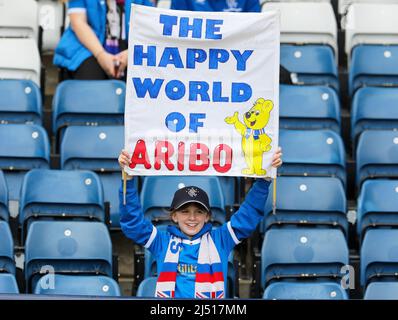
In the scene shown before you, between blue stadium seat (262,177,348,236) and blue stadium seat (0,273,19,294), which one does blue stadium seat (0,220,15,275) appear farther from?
blue stadium seat (262,177,348,236)

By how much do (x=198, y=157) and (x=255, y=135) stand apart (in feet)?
1.07

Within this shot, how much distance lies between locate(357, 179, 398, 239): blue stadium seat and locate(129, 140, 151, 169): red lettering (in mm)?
2063

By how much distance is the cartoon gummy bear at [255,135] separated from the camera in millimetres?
6484

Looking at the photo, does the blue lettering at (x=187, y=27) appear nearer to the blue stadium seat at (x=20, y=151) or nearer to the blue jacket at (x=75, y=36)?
the blue stadium seat at (x=20, y=151)

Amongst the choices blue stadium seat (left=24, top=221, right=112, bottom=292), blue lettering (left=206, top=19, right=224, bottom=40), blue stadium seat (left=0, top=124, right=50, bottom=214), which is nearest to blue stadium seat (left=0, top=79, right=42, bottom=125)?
blue stadium seat (left=0, top=124, right=50, bottom=214)

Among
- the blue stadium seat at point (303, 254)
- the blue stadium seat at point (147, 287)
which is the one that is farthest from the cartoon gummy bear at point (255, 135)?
the blue stadium seat at point (303, 254)

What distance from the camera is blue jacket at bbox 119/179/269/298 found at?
6.49m

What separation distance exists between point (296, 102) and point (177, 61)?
2544 mm

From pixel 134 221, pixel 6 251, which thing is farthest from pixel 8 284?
pixel 134 221

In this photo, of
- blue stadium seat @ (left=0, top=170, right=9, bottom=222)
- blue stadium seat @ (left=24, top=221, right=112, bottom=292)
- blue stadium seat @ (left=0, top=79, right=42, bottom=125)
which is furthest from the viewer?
blue stadium seat @ (left=0, top=79, right=42, bottom=125)

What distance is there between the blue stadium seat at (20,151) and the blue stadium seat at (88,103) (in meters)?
0.41

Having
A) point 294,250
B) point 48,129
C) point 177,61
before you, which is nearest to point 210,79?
point 177,61

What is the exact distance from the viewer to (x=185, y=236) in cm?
654
